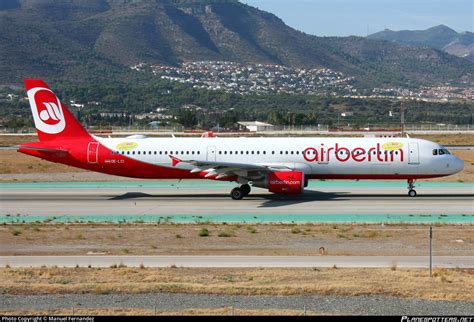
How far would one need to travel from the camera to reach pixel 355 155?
144 ft

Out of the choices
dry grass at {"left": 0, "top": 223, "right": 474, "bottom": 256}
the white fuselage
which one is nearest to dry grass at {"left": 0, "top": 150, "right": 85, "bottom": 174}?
the white fuselage

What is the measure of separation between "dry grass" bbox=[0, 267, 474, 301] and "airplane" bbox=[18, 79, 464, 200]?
19.2 meters

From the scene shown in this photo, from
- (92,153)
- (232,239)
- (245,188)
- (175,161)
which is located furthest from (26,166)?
(232,239)

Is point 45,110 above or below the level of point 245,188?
above

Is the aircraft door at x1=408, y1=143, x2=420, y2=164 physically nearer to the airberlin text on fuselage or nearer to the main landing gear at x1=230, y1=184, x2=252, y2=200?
the airberlin text on fuselage

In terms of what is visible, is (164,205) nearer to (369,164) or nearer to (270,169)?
(270,169)

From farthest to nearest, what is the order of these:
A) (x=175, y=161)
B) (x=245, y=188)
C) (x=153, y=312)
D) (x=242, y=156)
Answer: (x=242, y=156) < (x=175, y=161) < (x=245, y=188) < (x=153, y=312)

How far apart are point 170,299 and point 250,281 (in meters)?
2.98

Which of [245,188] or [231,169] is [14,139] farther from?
[231,169]

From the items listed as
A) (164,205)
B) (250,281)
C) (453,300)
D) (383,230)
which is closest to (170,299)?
(250,281)

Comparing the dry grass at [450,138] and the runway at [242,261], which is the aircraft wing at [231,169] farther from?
the dry grass at [450,138]

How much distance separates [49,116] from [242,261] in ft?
78.0

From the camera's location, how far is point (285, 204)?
41.9 meters

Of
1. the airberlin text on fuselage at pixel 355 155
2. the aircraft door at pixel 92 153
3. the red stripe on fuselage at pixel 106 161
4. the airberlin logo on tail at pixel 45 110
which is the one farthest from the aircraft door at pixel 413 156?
the airberlin logo on tail at pixel 45 110
